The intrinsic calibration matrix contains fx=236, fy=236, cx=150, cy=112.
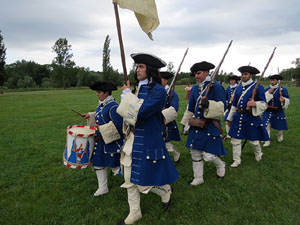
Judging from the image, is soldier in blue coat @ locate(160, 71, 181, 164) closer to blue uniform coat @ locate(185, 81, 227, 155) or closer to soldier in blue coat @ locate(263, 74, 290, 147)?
blue uniform coat @ locate(185, 81, 227, 155)

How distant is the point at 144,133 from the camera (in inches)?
131

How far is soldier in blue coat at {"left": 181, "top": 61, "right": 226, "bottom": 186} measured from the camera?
4.43 m

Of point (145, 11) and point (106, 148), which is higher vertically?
point (145, 11)

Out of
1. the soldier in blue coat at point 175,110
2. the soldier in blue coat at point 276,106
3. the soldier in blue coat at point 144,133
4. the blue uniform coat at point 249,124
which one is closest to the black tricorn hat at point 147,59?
the soldier in blue coat at point 144,133

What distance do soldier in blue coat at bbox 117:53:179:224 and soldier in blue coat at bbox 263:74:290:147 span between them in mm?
5838

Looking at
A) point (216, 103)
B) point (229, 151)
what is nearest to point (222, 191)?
point (216, 103)

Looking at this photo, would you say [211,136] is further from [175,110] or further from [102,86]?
[102,86]

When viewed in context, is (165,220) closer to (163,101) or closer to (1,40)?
(163,101)

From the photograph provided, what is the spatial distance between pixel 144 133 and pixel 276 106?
6.39 m

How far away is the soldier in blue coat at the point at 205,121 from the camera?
4426mm

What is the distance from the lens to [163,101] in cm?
326

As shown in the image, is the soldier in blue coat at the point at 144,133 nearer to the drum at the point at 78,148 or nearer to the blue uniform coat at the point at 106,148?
the blue uniform coat at the point at 106,148

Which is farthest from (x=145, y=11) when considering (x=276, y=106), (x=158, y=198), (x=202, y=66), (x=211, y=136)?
(x=276, y=106)

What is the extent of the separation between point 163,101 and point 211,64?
1863 mm
